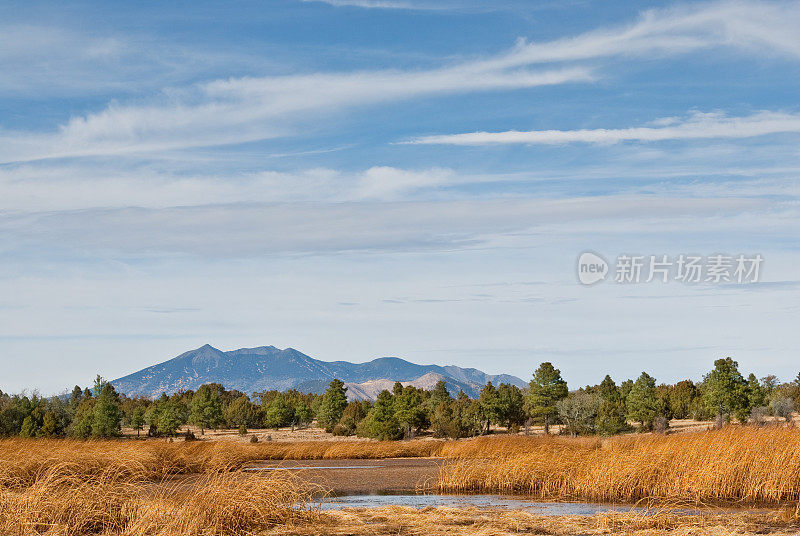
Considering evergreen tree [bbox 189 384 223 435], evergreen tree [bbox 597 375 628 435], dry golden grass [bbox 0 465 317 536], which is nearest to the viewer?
dry golden grass [bbox 0 465 317 536]

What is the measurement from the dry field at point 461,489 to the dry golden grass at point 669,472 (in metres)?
0.03

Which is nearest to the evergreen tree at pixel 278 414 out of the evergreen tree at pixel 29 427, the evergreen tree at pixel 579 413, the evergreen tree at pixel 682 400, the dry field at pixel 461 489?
the evergreen tree at pixel 29 427

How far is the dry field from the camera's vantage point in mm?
15797

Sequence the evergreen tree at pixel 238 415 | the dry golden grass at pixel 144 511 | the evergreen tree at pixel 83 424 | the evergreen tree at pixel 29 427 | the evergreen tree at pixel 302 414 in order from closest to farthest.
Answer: the dry golden grass at pixel 144 511
the evergreen tree at pixel 29 427
the evergreen tree at pixel 83 424
the evergreen tree at pixel 302 414
the evergreen tree at pixel 238 415

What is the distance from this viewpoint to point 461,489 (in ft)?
86.5

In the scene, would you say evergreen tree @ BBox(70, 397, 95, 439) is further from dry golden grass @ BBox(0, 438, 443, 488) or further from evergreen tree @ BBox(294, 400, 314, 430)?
dry golden grass @ BBox(0, 438, 443, 488)

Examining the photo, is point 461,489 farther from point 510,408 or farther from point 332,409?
point 332,409

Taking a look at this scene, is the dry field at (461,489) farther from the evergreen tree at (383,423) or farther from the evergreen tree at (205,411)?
the evergreen tree at (205,411)

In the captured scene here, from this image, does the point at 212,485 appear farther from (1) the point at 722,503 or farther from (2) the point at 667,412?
(2) the point at 667,412

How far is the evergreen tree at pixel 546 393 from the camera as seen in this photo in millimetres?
79375

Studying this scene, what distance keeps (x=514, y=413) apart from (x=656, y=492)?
65.0 metres

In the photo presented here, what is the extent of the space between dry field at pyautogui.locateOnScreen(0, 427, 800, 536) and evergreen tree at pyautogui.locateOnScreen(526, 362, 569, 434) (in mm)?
48152

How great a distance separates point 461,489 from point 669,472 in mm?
7043

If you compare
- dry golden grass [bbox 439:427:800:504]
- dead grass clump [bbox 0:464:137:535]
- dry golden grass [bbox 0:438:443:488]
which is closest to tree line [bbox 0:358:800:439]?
dry golden grass [bbox 0:438:443:488]
